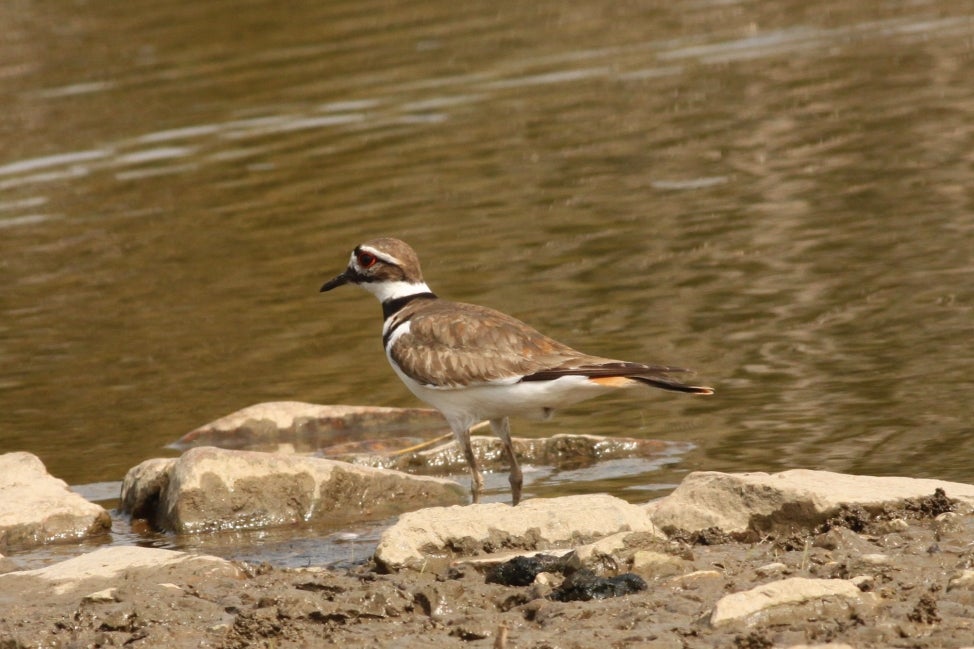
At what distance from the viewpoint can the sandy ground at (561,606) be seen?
226 inches

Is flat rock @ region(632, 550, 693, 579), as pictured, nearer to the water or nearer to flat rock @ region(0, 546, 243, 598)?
A: flat rock @ region(0, 546, 243, 598)

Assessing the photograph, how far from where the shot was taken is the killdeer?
8312mm

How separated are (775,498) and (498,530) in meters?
1.22

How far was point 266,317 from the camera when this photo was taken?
44.8 feet

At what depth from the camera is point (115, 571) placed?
7156 mm

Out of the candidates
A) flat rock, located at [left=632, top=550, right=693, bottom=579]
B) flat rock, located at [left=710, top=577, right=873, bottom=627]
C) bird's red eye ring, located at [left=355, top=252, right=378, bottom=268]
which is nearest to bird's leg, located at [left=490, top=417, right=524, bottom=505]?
bird's red eye ring, located at [left=355, top=252, right=378, bottom=268]

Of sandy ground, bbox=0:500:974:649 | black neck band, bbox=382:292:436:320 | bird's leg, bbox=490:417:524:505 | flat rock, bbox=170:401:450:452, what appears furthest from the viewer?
flat rock, bbox=170:401:450:452

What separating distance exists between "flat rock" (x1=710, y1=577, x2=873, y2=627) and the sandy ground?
0.02m

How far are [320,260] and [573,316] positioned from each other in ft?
11.7

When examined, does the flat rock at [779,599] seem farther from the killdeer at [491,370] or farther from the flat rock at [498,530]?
the killdeer at [491,370]

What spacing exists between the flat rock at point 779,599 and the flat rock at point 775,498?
1134mm

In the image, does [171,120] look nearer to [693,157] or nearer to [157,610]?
[693,157]

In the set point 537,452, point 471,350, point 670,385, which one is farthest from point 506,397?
point 537,452

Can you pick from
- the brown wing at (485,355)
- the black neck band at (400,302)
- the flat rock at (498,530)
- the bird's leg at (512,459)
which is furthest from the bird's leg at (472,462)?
the flat rock at (498,530)
